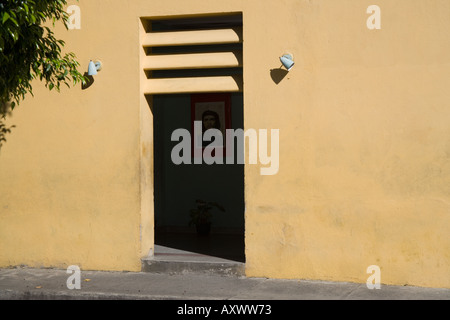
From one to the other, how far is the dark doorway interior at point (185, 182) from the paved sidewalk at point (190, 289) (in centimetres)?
353

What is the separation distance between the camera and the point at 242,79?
8953mm

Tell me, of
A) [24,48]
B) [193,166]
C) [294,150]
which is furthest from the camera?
[193,166]

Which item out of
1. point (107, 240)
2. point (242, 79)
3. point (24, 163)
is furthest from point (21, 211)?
point (242, 79)

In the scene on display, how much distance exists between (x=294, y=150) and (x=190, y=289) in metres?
2.13

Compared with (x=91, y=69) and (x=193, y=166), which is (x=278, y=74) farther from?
(x=193, y=166)

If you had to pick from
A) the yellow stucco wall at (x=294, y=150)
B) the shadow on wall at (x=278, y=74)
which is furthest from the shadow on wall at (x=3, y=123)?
the shadow on wall at (x=278, y=74)

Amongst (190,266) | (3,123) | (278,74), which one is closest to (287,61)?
(278,74)

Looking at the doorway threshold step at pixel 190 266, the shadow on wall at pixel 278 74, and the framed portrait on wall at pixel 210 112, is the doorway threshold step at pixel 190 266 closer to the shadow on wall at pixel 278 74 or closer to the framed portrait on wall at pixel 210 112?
the shadow on wall at pixel 278 74

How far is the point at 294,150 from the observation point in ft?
28.2

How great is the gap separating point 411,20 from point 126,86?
3720mm
